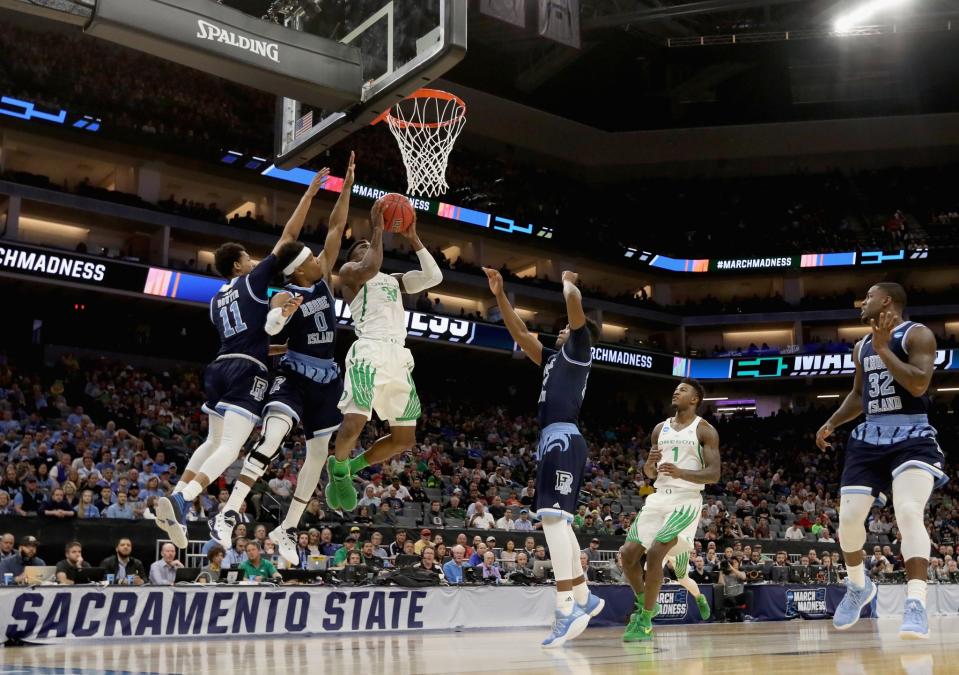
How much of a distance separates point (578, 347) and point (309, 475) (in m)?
2.51

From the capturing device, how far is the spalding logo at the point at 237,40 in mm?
7320

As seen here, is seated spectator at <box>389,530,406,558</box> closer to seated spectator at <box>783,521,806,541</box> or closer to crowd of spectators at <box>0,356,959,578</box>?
crowd of spectators at <box>0,356,959,578</box>

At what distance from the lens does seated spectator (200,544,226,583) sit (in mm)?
11203

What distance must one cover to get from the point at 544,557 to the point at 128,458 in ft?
26.5

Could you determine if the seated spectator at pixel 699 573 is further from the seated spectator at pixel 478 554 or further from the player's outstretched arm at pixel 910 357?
the player's outstretched arm at pixel 910 357

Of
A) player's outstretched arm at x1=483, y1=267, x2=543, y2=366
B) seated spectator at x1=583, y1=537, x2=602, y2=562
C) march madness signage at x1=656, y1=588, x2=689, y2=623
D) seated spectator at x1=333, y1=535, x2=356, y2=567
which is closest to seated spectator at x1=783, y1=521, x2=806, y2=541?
seated spectator at x1=583, y1=537, x2=602, y2=562

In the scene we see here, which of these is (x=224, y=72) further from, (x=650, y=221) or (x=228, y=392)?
(x=650, y=221)

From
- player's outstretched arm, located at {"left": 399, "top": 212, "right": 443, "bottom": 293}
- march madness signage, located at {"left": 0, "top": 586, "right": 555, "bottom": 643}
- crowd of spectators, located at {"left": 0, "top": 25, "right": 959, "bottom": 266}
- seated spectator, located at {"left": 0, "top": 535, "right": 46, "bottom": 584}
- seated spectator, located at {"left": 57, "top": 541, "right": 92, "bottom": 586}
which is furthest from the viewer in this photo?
crowd of spectators, located at {"left": 0, "top": 25, "right": 959, "bottom": 266}

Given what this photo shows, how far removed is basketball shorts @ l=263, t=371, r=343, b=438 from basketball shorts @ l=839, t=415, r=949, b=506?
4057 mm

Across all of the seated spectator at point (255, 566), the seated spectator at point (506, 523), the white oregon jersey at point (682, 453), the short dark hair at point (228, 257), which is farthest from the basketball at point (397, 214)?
the seated spectator at point (506, 523)

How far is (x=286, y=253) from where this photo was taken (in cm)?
756

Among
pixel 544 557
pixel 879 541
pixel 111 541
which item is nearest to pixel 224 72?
pixel 111 541

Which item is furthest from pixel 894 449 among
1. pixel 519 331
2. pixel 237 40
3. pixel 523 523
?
pixel 523 523

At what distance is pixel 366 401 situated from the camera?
7883 mm
